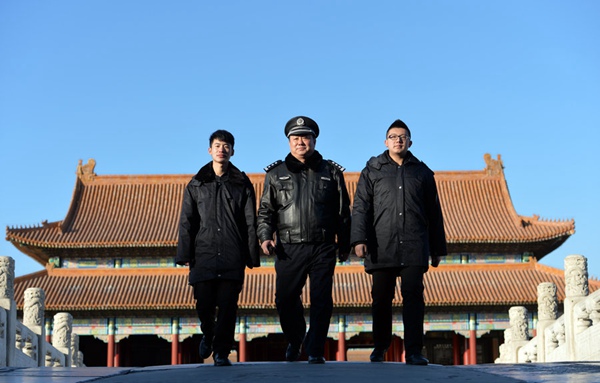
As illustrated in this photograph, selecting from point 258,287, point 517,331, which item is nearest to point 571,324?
point 517,331

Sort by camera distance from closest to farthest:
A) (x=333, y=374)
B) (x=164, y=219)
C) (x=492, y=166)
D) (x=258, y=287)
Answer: (x=333, y=374) → (x=258, y=287) → (x=164, y=219) → (x=492, y=166)

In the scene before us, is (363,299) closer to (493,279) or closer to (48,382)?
(493,279)

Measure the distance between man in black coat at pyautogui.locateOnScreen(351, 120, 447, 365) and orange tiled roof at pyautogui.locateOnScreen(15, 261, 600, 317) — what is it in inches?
741

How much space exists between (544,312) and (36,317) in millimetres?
7861

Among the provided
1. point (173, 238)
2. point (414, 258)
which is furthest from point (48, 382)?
point (173, 238)

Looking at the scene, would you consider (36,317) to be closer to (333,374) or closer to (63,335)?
(63,335)

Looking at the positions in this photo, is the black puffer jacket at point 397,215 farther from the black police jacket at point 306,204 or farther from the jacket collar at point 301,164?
the jacket collar at point 301,164

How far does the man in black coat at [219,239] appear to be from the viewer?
7.01m

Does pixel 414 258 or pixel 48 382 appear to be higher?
pixel 414 258

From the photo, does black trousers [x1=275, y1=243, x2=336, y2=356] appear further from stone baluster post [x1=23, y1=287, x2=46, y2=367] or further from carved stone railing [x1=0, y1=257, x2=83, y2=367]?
stone baluster post [x1=23, y1=287, x2=46, y2=367]

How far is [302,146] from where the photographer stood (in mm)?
7160

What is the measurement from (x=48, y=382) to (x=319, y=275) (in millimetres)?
2089

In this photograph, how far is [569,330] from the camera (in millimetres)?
13188

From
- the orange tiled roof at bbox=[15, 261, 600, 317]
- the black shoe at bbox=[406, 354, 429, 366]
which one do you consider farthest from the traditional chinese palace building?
the black shoe at bbox=[406, 354, 429, 366]
